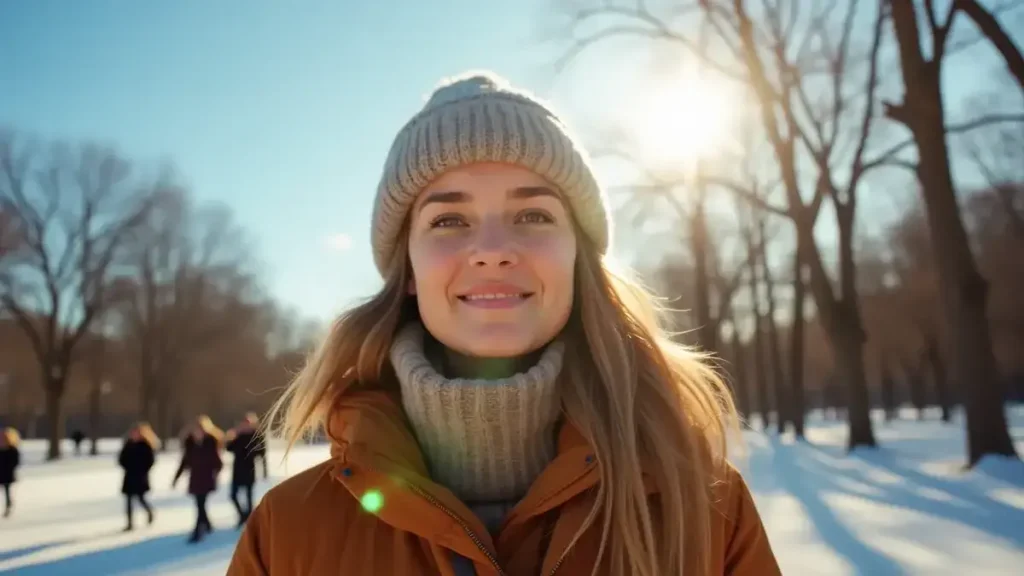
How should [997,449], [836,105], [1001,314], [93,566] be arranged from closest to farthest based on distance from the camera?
[93,566] < [997,449] < [836,105] < [1001,314]

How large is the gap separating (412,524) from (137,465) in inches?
425

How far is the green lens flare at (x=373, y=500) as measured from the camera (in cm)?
154

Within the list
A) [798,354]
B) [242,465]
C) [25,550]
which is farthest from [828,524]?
[798,354]

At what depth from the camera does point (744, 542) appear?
166 cm

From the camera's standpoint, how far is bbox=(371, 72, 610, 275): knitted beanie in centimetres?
179

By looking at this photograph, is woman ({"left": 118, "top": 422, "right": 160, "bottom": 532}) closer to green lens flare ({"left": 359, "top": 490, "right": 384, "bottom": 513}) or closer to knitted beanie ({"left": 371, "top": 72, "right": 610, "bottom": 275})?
knitted beanie ({"left": 371, "top": 72, "right": 610, "bottom": 275})

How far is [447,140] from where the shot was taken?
1797 mm

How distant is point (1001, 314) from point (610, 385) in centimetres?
3488

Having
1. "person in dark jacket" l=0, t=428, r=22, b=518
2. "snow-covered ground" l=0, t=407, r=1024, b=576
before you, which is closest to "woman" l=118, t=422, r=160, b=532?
"snow-covered ground" l=0, t=407, r=1024, b=576

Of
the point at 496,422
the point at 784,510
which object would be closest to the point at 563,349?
the point at 496,422

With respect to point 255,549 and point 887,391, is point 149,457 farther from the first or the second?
point 887,391

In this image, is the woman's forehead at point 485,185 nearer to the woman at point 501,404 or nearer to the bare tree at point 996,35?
the woman at point 501,404

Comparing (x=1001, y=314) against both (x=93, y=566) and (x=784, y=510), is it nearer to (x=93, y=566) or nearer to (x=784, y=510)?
(x=784, y=510)

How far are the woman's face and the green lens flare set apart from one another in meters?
0.40
